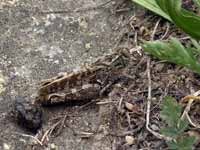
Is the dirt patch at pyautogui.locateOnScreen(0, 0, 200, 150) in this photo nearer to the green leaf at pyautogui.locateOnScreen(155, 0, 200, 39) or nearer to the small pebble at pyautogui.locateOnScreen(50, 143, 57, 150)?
the small pebble at pyautogui.locateOnScreen(50, 143, 57, 150)

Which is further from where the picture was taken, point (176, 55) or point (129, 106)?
point (129, 106)

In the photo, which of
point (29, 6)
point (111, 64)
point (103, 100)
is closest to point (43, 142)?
point (103, 100)

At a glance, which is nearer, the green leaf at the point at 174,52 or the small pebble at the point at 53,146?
the green leaf at the point at 174,52

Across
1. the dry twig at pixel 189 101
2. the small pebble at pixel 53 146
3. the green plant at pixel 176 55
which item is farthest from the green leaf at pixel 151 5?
the small pebble at pixel 53 146

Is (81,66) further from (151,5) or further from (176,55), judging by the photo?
(176,55)

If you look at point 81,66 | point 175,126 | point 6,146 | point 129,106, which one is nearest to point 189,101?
point 129,106

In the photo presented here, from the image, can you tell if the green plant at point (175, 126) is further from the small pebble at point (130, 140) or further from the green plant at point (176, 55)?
the small pebble at point (130, 140)

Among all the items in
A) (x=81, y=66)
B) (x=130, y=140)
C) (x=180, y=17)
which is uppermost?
(x=180, y=17)
